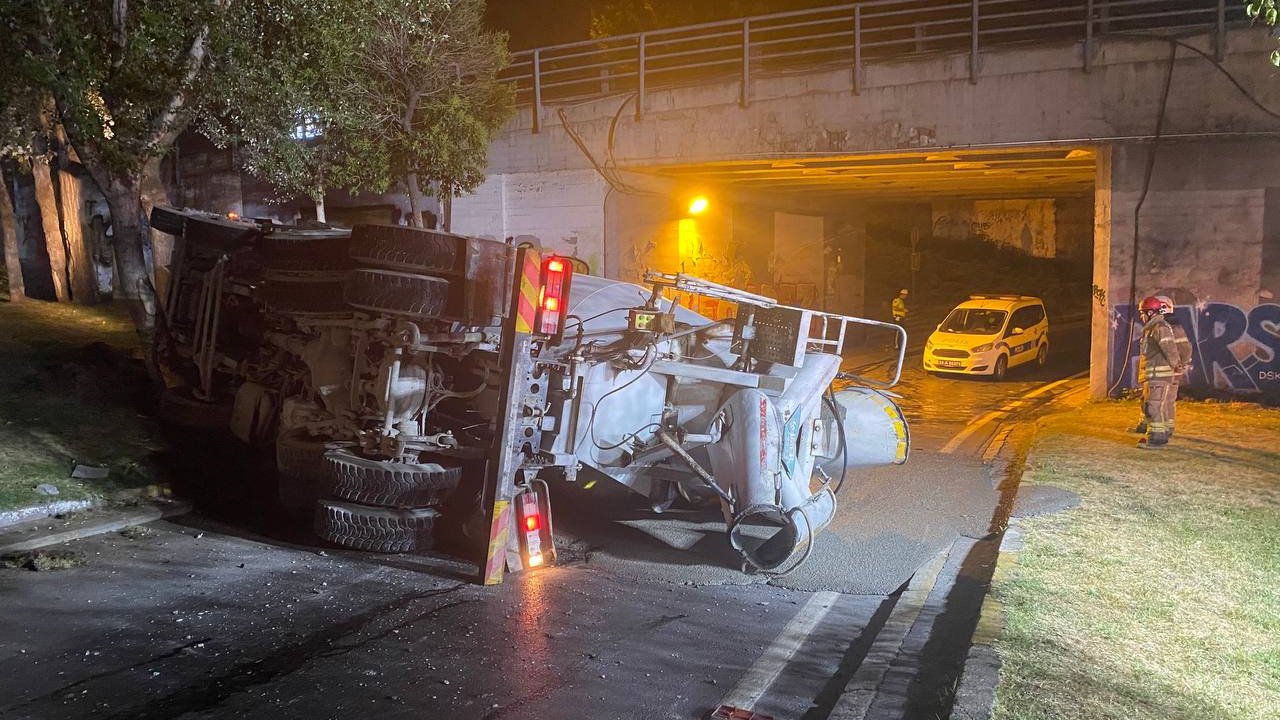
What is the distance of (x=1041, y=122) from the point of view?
14578mm

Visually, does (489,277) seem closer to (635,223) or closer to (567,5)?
(635,223)

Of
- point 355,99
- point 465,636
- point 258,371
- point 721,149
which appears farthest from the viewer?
point 721,149

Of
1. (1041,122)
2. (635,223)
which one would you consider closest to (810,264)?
(635,223)

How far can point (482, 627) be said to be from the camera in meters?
5.02

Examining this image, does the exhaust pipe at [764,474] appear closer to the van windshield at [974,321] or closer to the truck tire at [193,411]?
the truck tire at [193,411]

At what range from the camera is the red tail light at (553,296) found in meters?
5.70

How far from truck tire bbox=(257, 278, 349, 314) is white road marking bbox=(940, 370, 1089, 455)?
23.7ft

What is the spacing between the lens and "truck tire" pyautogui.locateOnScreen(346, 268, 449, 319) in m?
5.76

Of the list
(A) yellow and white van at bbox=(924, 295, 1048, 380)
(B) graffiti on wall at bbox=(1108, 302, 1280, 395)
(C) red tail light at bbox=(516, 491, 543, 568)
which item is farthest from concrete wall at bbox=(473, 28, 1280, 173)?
(C) red tail light at bbox=(516, 491, 543, 568)

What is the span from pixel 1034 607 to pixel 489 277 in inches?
145

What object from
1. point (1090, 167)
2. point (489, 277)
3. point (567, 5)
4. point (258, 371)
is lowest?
point (258, 371)

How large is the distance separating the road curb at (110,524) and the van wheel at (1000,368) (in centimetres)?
1550

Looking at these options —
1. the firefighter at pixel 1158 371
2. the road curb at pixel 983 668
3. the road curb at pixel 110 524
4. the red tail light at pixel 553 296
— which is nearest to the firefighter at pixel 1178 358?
the firefighter at pixel 1158 371

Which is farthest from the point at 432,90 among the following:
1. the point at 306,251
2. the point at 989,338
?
the point at 989,338
